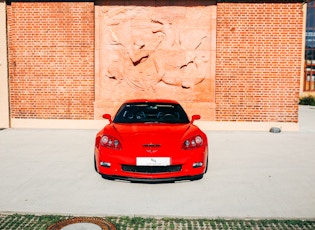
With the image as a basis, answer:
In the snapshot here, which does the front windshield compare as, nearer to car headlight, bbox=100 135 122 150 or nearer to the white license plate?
car headlight, bbox=100 135 122 150

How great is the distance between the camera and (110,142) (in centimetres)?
535

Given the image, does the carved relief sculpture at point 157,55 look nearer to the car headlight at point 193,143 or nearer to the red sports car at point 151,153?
the red sports car at point 151,153

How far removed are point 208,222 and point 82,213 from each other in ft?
4.90

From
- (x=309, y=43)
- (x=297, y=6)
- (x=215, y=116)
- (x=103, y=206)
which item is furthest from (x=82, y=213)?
(x=309, y=43)

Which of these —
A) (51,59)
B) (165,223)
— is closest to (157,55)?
(51,59)

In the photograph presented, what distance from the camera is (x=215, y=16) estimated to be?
1166 centimetres

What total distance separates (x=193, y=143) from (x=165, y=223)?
1.72m

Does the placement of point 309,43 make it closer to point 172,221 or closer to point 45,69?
point 45,69

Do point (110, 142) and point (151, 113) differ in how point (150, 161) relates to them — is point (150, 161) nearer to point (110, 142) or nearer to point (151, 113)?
point (110, 142)

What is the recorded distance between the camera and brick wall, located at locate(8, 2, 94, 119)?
38.7 ft

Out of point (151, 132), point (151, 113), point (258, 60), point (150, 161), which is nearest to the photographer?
point (150, 161)

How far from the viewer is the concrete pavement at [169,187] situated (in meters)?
4.40

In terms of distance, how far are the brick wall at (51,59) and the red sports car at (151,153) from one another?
6.38 meters

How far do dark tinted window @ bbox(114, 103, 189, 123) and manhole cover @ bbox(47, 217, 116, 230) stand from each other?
2.48 metres
